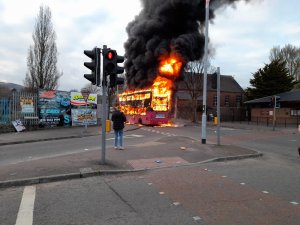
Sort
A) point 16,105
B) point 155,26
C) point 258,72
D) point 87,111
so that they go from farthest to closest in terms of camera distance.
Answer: point 258,72 → point 155,26 → point 87,111 → point 16,105

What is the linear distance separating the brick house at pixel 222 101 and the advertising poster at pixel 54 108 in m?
20.6

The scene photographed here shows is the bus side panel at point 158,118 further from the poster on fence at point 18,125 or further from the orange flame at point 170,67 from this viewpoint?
the poster on fence at point 18,125

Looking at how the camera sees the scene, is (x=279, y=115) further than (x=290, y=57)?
No

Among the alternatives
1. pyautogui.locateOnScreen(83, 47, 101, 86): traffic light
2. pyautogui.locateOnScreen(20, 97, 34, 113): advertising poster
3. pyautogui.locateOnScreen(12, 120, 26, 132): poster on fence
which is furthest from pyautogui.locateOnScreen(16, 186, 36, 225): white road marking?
pyautogui.locateOnScreen(20, 97, 34, 113): advertising poster

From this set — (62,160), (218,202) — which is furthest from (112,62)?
(218,202)

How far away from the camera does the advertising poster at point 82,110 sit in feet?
85.9

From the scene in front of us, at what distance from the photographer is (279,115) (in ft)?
133

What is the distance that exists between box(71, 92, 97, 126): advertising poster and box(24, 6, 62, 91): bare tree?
4564mm

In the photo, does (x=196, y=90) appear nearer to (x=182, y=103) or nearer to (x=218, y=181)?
(x=182, y=103)

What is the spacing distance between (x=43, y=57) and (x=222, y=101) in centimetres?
3959

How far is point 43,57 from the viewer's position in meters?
29.4

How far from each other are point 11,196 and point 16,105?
Answer: 1718 centimetres

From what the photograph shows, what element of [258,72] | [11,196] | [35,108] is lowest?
[11,196]

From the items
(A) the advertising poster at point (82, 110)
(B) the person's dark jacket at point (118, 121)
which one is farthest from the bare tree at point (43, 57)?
→ (B) the person's dark jacket at point (118, 121)
